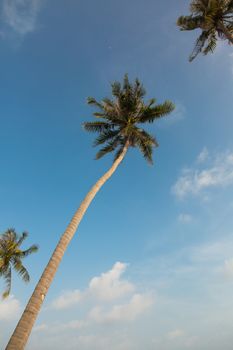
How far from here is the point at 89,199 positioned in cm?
1403

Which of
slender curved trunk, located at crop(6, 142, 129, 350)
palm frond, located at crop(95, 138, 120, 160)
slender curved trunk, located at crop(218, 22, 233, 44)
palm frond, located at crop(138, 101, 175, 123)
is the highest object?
slender curved trunk, located at crop(218, 22, 233, 44)

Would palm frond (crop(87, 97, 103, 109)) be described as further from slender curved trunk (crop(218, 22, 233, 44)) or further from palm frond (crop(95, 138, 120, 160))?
slender curved trunk (crop(218, 22, 233, 44))

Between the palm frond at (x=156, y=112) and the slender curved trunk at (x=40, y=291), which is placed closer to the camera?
the slender curved trunk at (x=40, y=291)

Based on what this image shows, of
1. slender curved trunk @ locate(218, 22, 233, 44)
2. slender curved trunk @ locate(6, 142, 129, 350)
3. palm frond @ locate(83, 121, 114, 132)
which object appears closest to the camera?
slender curved trunk @ locate(6, 142, 129, 350)

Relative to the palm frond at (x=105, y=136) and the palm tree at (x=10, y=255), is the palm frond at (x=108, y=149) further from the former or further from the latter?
the palm tree at (x=10, y=255)

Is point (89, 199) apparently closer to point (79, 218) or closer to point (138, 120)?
point (79, 218)

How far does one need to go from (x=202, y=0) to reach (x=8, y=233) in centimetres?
Result: 2652

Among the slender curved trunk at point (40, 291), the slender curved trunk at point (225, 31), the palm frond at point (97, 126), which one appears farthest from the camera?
the palm frond at point (97, 126)

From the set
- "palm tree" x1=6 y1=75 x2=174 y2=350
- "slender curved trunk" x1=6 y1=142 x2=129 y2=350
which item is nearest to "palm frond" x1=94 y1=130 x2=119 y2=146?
"palm tree" x1=6 y1=75 x2=174 y2=350

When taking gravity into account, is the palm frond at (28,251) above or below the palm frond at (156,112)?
below

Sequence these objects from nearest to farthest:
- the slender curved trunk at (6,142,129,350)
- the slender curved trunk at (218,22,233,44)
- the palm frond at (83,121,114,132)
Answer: the slender curved trunk at (6,142,129,350) → the slender curved trunk at (218,22,233,44) → the palm frond at (83,121,114,132)

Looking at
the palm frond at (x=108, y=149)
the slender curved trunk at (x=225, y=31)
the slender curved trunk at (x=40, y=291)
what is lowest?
the slender curved trunk at (x=40, y=291)

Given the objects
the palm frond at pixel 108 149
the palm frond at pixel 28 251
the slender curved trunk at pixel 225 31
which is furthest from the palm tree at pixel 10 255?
the slender curved trunk at pixel 225 31

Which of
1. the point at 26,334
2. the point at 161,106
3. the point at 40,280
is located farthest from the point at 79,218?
the point at 161,106
